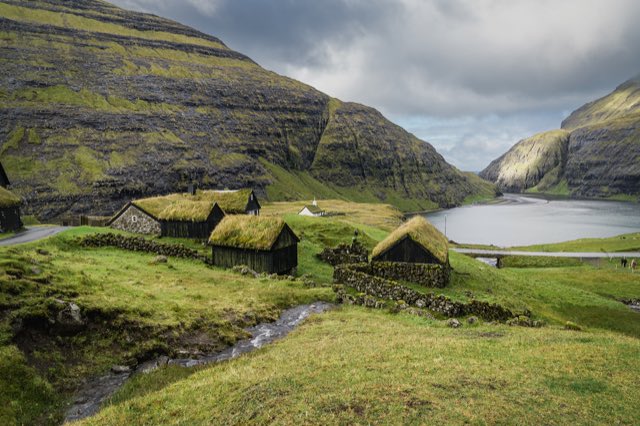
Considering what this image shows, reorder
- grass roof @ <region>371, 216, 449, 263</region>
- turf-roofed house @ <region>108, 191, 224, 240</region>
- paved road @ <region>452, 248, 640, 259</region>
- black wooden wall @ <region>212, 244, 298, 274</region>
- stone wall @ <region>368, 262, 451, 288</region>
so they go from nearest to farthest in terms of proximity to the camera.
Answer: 1. stone wall @ <region>368, 262, 451, 288</region>
2. grass roof @ <region>371, 216, 449, 263</region>
3. black wooden wall @ <region>212, 244, 298, 274</region>
4. turf-roofed house @ <region>108, 191, 224, 240</region>
5. paved road @ <region>452, 248, 640, 259</region>

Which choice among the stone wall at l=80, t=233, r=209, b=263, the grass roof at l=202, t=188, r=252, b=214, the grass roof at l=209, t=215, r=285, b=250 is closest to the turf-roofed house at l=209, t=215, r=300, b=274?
the grass roof at l=209, t=215, r=285, b=250

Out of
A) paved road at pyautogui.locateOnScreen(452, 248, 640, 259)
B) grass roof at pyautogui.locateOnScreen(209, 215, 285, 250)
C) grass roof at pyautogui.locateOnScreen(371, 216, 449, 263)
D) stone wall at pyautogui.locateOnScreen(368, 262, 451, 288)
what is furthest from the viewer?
paved road at pyautogui.locateOnScreen(452, 248, 640, 259)

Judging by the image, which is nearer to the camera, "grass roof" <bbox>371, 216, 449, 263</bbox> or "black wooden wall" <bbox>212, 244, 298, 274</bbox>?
"grass roof" <bbox>371, 216, 449, 263</bbox>

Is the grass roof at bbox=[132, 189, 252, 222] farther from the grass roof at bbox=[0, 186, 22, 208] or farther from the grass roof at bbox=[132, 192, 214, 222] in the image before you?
the grass roof at bbox=[0, 186, 22, 208]

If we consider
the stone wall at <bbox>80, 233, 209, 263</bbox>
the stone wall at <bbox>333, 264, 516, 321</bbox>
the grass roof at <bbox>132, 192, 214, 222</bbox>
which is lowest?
the stone wall at <bbox>333, 264, 516, 321</bbox>

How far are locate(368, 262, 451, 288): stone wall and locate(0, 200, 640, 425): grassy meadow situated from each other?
4.53 meters

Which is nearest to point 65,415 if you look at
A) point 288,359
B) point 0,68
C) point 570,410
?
point 288,359

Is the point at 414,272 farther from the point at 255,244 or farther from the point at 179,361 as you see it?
the point at 179,361

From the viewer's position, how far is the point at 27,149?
132 metres

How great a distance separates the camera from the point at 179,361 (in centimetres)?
1917

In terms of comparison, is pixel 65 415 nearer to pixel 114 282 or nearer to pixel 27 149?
pixel 114 282

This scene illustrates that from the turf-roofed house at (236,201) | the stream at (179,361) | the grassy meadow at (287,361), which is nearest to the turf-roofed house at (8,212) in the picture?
the grassy meadow at (287,361)

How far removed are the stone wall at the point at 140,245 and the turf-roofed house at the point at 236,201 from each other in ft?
69.1

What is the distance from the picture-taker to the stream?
15.0 m
